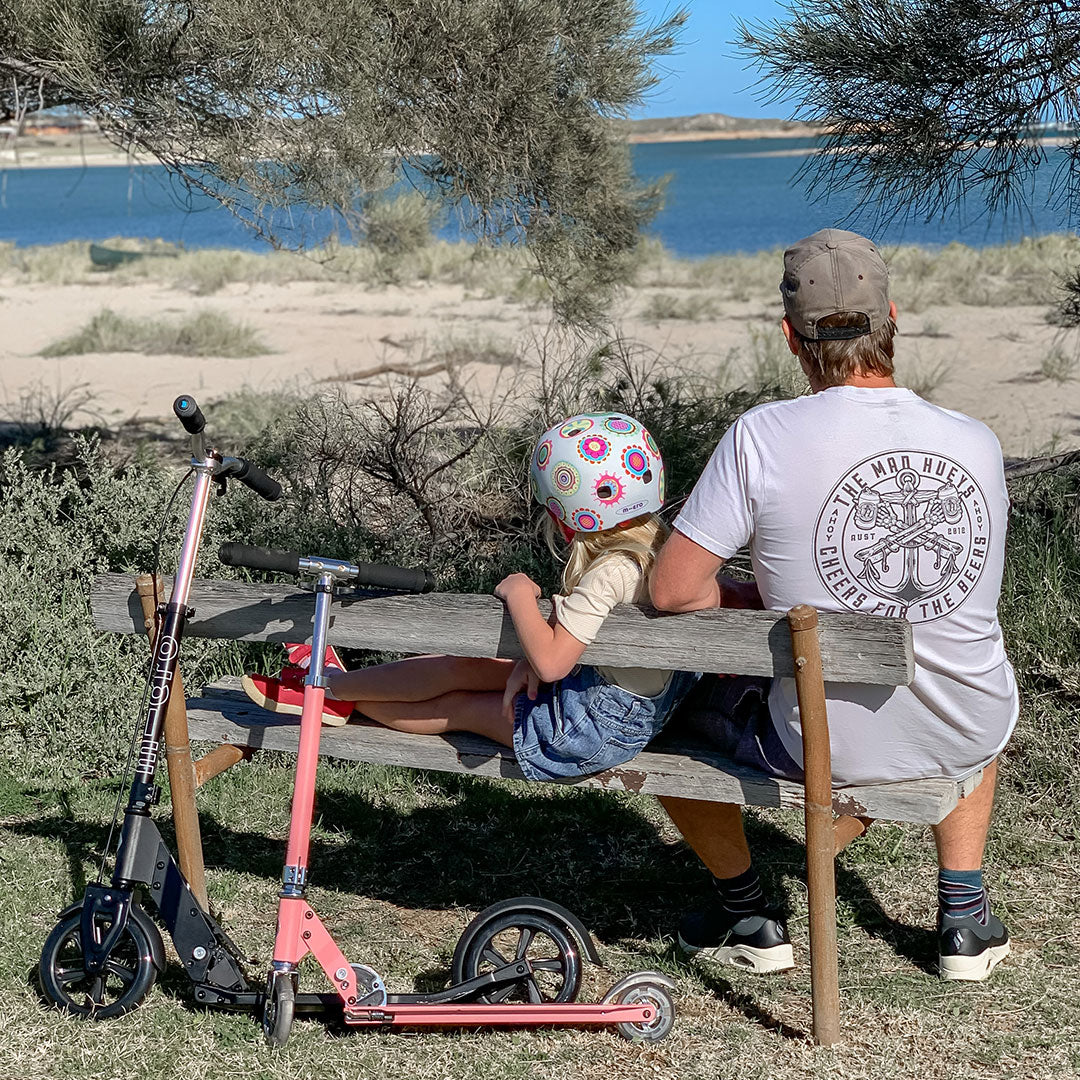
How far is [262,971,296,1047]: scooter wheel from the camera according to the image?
2889 mm

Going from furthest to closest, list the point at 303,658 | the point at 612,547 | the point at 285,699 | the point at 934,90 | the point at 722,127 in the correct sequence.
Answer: the point at 722,127 < the point at 934,90 < the point at 303,658 < the point at 285,699 < the point at 612,547

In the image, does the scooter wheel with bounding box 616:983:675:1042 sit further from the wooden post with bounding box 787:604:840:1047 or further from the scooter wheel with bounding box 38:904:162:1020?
the scooter wheel with bounding box 38:904:162:1020

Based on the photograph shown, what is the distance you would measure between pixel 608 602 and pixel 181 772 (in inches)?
47.1

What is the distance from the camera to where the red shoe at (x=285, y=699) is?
3439mm

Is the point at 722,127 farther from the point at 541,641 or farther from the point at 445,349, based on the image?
the point at 541,641

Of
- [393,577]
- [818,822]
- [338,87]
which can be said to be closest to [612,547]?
[393,577]

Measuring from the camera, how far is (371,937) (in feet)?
11.9

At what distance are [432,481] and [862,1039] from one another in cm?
397

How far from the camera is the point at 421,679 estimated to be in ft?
11.2

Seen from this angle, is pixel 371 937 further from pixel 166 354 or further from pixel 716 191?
pixel 716 191

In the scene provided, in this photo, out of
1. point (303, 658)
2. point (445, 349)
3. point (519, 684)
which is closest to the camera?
point (519, 684)

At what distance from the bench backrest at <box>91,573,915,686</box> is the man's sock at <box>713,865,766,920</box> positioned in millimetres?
766

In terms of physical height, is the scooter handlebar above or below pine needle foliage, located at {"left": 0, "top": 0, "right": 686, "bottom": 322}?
below

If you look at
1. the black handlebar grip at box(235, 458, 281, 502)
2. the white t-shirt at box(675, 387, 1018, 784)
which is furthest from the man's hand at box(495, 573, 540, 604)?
the black handlebar grip at box(235, 458, 281, 502)
